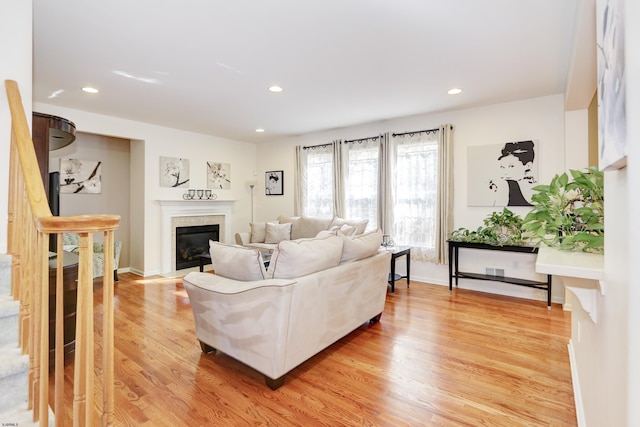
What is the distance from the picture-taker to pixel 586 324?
1.64m

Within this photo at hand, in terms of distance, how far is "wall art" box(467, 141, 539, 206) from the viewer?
4.08 meters

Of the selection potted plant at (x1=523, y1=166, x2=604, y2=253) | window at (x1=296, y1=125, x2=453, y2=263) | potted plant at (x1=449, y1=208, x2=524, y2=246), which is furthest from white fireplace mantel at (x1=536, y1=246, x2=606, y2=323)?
window at (x1=296, y1=125, x2=453, y2=263)

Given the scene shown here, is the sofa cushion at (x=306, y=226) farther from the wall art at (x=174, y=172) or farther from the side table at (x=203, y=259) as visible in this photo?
the wall art at (x=174, y=172)

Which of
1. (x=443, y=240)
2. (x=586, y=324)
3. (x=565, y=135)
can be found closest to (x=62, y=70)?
(x=586, y=324)

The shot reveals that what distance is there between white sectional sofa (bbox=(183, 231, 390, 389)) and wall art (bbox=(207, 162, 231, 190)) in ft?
13.3

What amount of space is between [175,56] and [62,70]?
1221mm

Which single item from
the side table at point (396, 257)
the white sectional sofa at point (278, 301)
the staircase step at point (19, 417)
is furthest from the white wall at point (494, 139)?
the staircase step at point (19, 417)

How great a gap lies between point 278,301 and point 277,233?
374 centimetres

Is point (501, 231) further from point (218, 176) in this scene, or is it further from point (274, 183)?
point (218, 176)

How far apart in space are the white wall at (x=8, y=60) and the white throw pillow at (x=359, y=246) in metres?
2.25

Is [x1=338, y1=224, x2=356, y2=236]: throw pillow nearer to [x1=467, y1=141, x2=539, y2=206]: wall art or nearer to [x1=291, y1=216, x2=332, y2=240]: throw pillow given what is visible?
[x1=291, y1=216, x2=332, y2=240]: throw pillow

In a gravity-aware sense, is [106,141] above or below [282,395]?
above

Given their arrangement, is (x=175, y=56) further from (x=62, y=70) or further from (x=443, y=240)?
(x=443, y=240)

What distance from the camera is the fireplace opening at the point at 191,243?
5.73 meters
